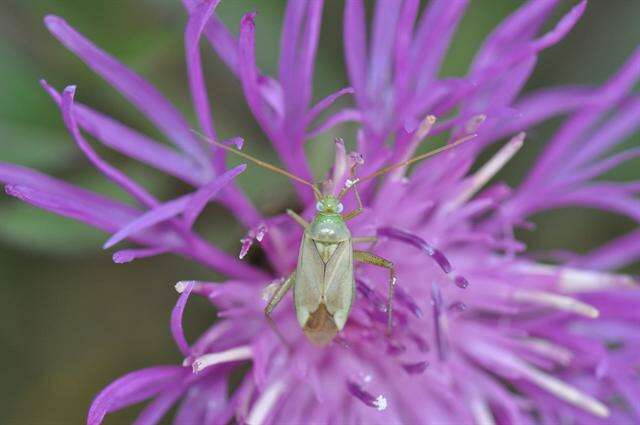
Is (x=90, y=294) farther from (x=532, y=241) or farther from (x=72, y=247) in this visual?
(x=532, y=241)

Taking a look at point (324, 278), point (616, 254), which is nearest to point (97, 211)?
point (324, 278)

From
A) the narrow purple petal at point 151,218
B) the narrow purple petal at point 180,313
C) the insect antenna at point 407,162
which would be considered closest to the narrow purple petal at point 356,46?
the insect antenna at point 407,162

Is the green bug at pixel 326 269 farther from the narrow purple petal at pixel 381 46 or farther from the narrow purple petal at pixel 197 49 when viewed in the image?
the narrow purple petal at pixel 381 46

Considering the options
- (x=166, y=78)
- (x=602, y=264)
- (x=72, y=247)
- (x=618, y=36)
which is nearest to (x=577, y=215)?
(x=602, y=264)

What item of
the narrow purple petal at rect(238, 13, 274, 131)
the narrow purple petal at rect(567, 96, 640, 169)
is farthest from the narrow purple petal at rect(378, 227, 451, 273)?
the narrow purple petal at rect(567, 96, 640, 169)

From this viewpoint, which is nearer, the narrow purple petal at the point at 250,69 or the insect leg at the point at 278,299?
the narrow purple petal at the point at 250,69
